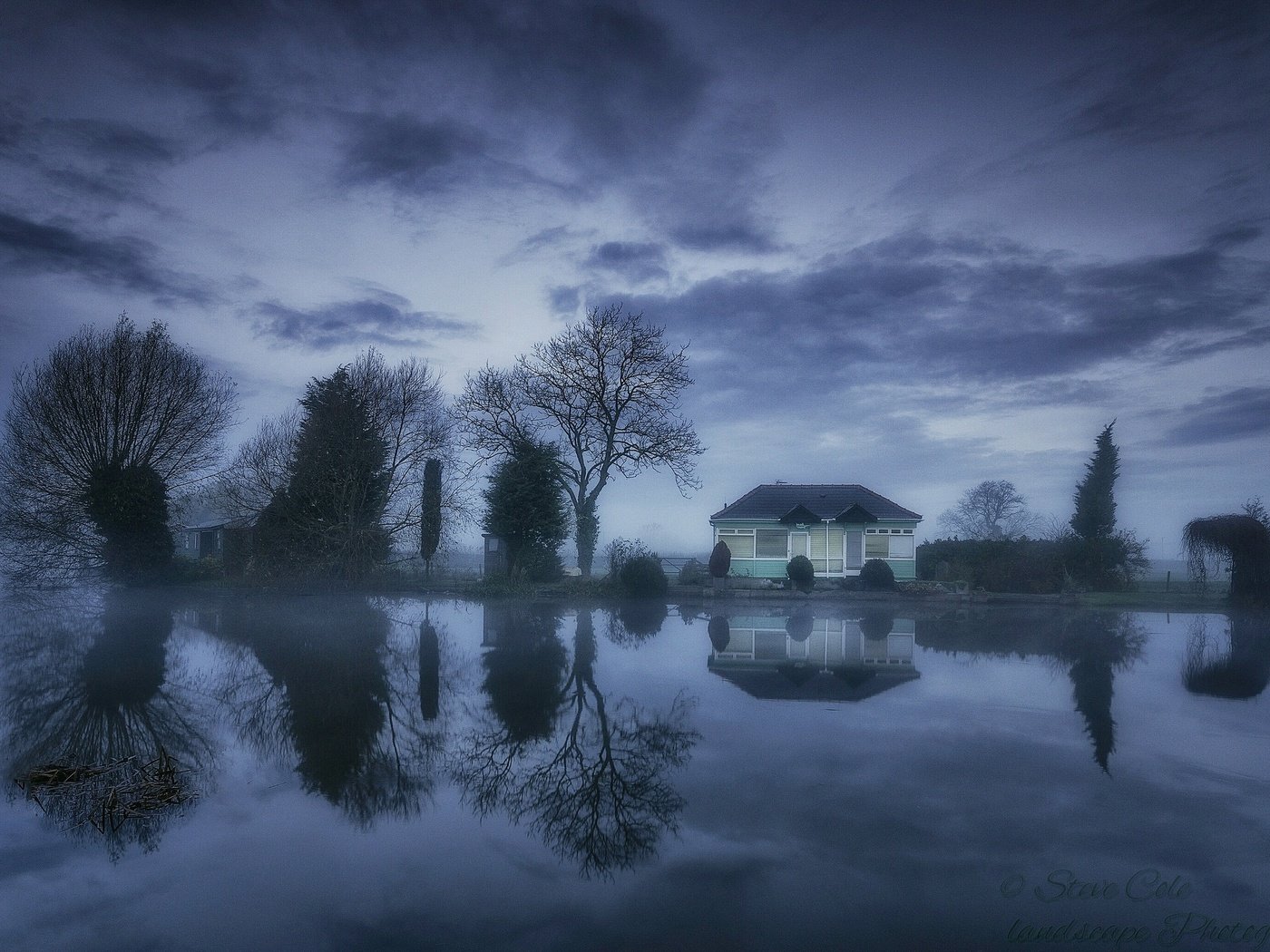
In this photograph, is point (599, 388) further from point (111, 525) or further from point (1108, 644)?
point (1108, 644)

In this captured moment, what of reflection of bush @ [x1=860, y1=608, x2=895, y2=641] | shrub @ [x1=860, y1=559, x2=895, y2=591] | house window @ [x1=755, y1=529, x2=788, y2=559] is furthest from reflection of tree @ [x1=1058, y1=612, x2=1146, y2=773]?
house window @ [x1=755, y1=529, x2=788, y2=559]

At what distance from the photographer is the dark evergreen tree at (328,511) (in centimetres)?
2658

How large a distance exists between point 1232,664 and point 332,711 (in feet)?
47.7

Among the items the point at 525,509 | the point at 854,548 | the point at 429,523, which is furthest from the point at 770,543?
the point at 429,523

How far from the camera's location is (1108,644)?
1498 centimetres

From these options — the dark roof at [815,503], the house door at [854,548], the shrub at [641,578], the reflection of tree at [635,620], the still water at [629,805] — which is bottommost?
the still water at [629,805]

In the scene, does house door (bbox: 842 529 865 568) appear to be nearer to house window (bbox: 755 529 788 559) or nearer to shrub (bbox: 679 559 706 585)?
house window (bbox: 755 529 788 559)

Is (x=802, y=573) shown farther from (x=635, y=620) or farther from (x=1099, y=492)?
(x=1099, y=492)

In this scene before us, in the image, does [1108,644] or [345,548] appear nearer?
[1108,644]

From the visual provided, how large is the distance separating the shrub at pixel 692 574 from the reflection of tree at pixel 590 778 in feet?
66.4

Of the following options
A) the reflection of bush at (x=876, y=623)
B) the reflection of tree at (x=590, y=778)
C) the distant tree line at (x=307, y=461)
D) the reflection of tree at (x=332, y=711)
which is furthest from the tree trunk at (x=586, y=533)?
the reflection of tree at (x=590, y=778)

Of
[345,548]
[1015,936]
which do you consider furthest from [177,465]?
[1015,936]

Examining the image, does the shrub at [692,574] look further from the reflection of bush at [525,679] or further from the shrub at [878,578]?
the reflection of bush at [525,679]

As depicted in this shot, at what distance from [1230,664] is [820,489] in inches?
834
